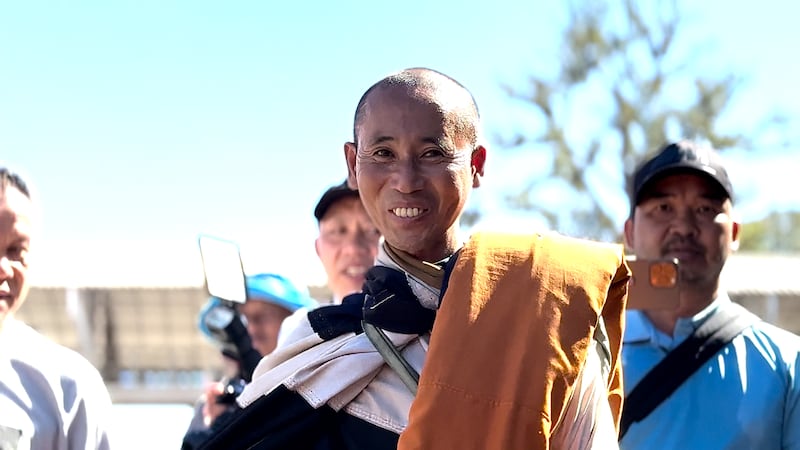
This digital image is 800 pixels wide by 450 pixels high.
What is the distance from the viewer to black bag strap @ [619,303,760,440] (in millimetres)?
2855

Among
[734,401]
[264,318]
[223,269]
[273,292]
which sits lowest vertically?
[734,401]

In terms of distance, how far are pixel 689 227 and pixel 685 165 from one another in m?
0.19

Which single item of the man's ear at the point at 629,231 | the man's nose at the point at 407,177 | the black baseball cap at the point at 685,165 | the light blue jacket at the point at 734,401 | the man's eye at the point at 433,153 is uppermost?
the black baseball cap at the point at 685,165

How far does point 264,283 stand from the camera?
11.9 feet

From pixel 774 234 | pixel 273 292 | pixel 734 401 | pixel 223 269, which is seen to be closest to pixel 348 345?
pixel 223 269

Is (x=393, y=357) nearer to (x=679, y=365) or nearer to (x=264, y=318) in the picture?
(x=679, y=365)

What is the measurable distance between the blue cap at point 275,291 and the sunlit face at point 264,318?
26mm

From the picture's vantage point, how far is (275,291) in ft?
11.8

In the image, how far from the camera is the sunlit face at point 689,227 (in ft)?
9.81

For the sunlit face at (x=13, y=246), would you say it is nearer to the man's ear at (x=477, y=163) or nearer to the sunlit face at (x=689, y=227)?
the man's ear at (x=477, y=163)

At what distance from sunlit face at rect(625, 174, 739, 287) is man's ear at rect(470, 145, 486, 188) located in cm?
145

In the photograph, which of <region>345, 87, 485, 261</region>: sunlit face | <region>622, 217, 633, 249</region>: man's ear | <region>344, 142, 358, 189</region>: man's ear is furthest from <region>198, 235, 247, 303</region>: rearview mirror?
<region>622, 217, 633, 249</region>: man's ear

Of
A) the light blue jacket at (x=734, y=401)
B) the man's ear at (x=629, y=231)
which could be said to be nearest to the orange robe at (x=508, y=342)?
the light blue jacket at (x=734, y=401)

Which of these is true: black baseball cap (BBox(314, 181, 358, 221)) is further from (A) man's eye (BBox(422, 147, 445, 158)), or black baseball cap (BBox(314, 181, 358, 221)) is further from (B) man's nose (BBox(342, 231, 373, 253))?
(A) man's eye (BBox(422, 147, 445, 158))
